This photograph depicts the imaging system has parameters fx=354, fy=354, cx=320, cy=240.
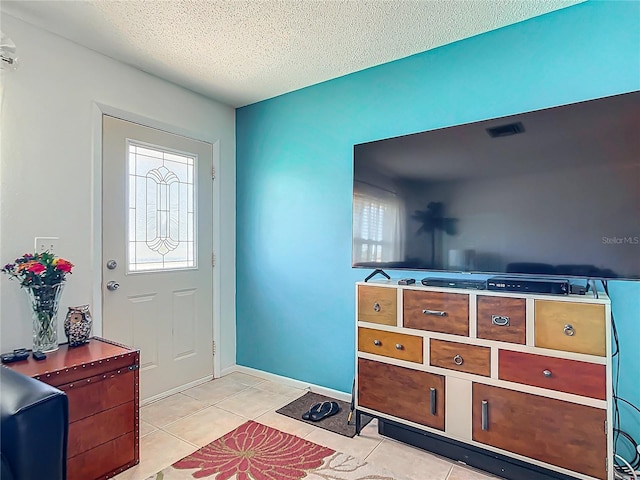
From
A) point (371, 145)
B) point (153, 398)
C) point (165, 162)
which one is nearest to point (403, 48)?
point (371, 145)

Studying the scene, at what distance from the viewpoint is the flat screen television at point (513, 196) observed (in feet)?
5.08

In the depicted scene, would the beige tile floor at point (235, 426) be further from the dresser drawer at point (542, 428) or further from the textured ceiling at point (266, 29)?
the textured ceiling at point (266, 29)

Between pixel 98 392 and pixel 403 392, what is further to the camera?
pixel 403 392

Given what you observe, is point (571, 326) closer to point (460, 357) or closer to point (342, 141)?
→ point (460, 357)

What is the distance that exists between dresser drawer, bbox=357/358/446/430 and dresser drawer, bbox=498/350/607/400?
349mm

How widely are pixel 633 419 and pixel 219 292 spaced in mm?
2862

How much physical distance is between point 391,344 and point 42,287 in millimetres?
1908

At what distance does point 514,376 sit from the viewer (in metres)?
1.67

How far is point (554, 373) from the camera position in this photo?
1572 mm

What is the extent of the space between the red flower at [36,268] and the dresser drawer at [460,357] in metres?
2.08

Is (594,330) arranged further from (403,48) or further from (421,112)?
(403,48)

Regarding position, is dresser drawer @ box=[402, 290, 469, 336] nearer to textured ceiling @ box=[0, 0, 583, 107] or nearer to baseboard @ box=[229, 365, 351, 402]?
baseboard @ box=[229, 365, 351, 402]

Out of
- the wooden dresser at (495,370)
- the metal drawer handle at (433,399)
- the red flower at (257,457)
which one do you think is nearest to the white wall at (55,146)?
the red flower at (257,457)

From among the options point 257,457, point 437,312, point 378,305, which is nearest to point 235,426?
point 257,457
